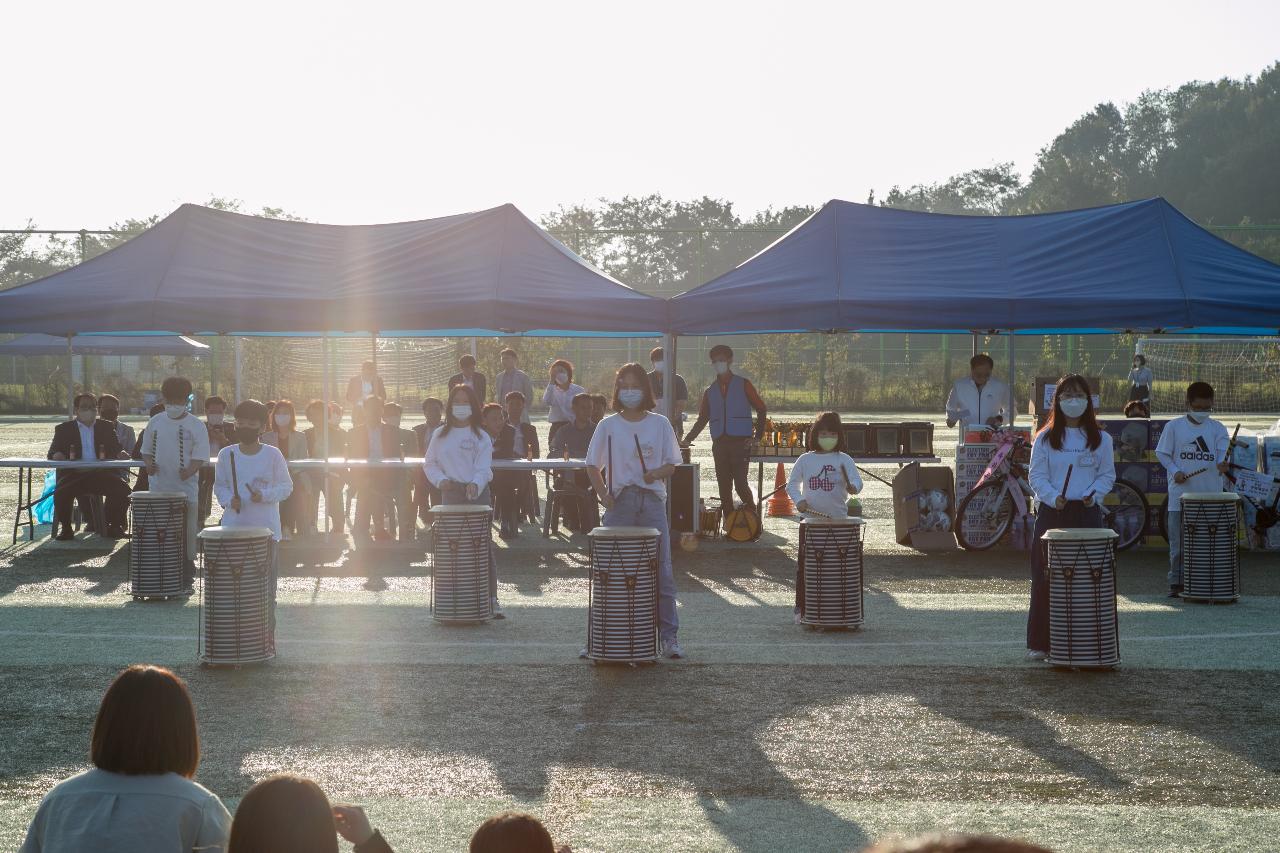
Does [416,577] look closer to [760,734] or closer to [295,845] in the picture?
[760,734]

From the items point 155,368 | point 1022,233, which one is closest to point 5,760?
point 1022,233

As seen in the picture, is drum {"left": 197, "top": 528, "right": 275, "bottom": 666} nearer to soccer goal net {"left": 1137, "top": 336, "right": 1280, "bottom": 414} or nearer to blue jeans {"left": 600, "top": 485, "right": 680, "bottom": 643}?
blue jeans {"left": 600, "top": 485, "right": 680, "bottom": 643}

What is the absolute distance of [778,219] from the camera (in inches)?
3440

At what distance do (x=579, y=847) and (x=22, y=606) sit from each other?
7.85 m

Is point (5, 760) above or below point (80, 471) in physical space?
below

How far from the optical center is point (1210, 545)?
12.0 metres

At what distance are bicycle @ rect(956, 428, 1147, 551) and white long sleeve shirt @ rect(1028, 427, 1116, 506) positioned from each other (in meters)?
5.73

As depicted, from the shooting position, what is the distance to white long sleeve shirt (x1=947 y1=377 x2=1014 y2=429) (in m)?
16.4

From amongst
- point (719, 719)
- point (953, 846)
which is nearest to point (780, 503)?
point (719, 719)

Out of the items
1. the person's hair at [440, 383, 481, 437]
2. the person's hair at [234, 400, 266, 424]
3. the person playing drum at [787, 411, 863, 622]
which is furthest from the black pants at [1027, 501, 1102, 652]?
the person's hair at [234, 400, 266, 424]

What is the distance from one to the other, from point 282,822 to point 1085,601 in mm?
7037

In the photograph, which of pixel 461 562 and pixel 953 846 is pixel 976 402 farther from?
pixel 953 846

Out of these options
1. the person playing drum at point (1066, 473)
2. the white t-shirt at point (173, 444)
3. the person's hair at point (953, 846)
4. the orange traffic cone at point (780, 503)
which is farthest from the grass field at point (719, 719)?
the orange traffic cone at point (780, 503)

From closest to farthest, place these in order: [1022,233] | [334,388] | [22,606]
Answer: [22,606]
[1022,233]
[334,388]
